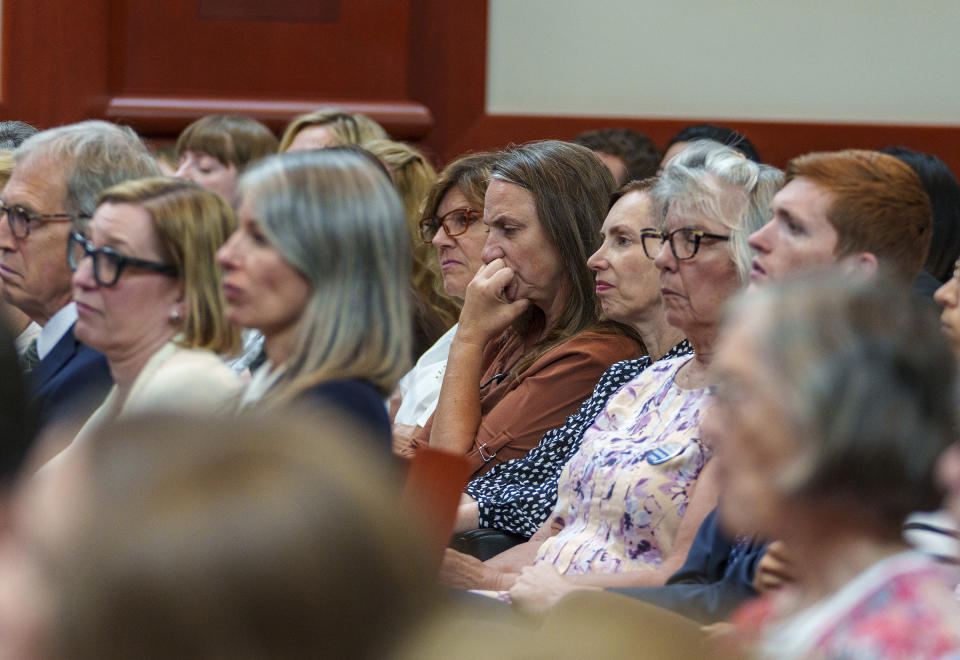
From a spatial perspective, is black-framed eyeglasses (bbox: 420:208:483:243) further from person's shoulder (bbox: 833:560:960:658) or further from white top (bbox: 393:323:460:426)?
person's shoulder (bbox: 833:560:960:658)

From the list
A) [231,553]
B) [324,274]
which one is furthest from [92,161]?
[231,553]

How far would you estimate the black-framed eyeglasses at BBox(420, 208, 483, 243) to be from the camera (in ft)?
11.5

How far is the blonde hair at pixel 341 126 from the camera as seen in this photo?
432 cm

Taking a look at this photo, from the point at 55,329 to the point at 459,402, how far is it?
3.11 feet

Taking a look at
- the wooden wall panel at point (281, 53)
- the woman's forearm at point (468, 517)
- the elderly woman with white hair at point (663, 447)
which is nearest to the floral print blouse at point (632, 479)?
the elderly woman with white hair at point (663, 447)

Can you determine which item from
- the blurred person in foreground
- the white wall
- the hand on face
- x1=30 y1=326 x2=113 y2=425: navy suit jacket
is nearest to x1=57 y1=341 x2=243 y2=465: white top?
x1=30 y1=326 x2=113 y2=425: navy suit jacket

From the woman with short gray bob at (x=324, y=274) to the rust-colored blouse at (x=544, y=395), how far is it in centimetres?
99

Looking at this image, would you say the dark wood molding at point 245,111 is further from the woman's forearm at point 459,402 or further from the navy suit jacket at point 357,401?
the navy suit jacket at point 357,401

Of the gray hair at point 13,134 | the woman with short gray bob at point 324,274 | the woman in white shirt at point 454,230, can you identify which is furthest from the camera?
the gray hair at point 13,134

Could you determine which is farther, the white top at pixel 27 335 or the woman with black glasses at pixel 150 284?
the white top at pixel 27 335

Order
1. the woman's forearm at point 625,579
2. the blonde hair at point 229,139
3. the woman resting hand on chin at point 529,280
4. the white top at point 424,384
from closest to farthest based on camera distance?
the woman's forearm at point 625,579
the woman resting hand on chin at point 529,280
the white top at point 424,384
the blonde hair at point 229,139

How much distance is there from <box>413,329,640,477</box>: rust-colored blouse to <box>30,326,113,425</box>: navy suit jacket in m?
0.75

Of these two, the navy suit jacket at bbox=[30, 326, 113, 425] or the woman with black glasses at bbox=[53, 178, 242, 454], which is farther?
the navy suit jacket at bbox=[30, 326, 113, 425]

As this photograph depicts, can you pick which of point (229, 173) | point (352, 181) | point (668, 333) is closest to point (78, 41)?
point (229, 173)
